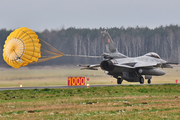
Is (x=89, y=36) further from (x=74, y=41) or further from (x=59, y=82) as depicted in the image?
(x=59, y=82)

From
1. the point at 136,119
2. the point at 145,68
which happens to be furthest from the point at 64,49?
the point at 136,119

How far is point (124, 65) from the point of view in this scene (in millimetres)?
47531

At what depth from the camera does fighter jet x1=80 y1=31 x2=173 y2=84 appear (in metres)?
46.5

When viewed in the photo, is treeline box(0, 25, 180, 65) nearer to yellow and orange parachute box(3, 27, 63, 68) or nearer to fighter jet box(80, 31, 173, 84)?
fighter jet box(80, 31, 173, 84)

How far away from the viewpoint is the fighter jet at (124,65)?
46.5m

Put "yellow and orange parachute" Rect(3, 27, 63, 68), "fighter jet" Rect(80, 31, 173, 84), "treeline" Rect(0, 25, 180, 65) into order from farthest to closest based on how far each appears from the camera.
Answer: "treeline" Rect(0, 25, 180, 65), "fighter jet" Rect(80, 31, 173, 84), "yellow and orange parachute" Rect(3, 27, 63, 68)

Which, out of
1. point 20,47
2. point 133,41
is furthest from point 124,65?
point 133,41

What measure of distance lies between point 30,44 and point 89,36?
40.3 m

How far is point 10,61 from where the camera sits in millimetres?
36219

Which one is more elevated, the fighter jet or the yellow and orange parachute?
the yellow and orange parachute

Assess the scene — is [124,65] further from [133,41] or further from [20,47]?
[133,41]

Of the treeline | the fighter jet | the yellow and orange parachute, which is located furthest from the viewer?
the treeline

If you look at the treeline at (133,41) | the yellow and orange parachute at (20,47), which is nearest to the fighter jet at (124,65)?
the yellow and orange parachute at (20,47)

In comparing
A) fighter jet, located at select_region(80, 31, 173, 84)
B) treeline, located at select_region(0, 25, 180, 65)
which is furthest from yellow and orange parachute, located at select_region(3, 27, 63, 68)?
treeline, located at select_region(0, 25, 180, 65)
